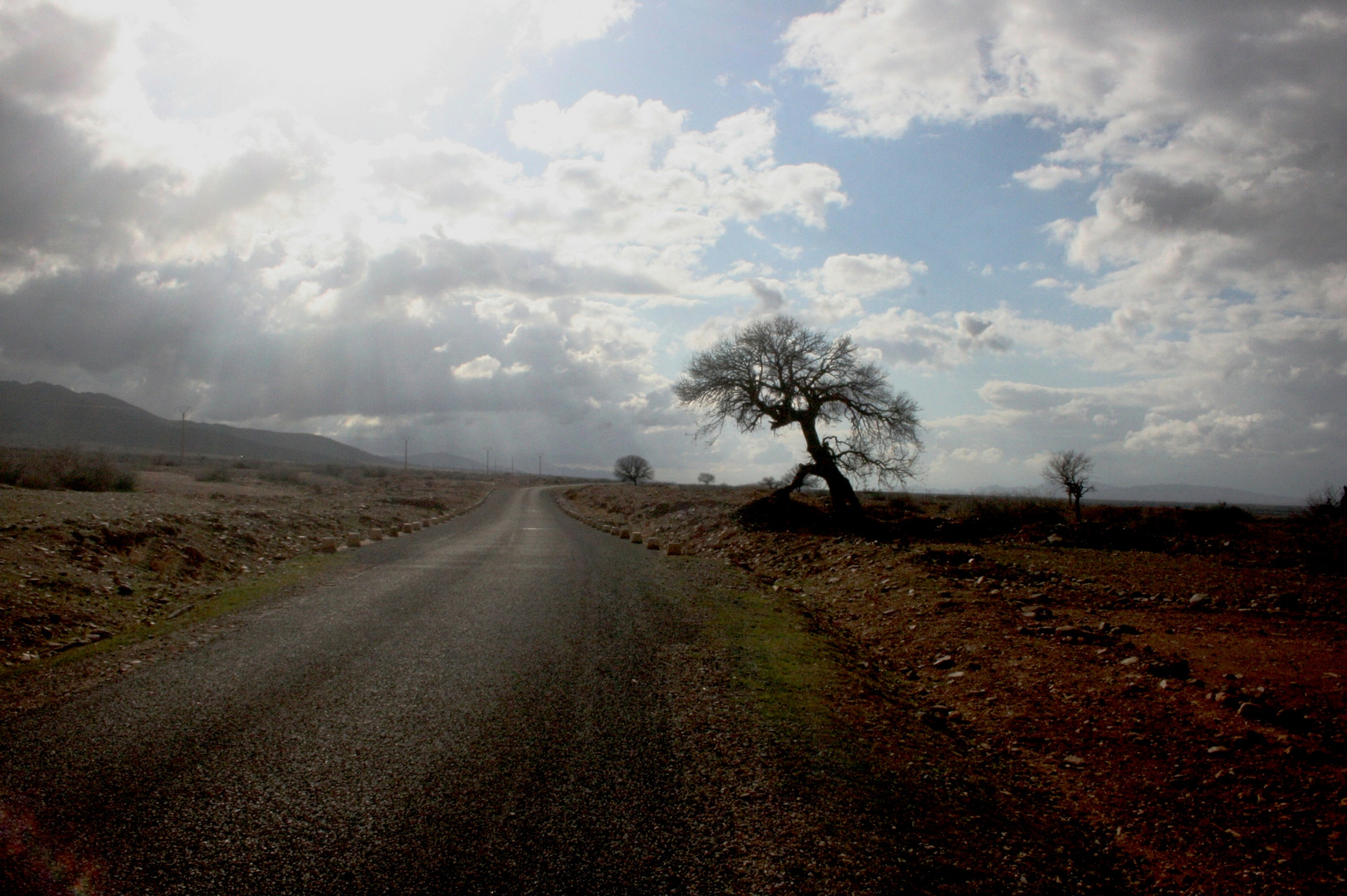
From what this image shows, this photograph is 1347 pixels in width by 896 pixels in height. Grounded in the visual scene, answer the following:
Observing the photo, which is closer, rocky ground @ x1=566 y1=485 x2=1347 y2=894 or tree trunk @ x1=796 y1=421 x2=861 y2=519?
rocky ground @ x1=566 y1=485 x2=1347 y2=894

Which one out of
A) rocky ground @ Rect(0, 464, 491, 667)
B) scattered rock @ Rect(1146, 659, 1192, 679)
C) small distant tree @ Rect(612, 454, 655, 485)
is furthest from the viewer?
small distant tree @ Rect(612, 454, 655, 485)

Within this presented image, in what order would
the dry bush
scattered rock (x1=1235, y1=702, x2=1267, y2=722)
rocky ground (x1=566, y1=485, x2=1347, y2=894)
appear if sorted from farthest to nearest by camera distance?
the dry bush
scattered rock (x1=1235, y1=702, x2=1267, y2=722)
rocky ground (x1=566, y1=485, x2=1347, y2=894)

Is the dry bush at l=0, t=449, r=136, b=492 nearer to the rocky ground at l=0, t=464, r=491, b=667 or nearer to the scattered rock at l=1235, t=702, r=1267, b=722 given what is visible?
the rocky ground at l=0, t=464, r=491, b=667

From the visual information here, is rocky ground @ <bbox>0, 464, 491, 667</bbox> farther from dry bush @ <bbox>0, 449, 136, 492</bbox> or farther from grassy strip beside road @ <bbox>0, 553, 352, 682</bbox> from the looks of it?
dry bush @ <bbox>0, 449, 136, 492</bbox>

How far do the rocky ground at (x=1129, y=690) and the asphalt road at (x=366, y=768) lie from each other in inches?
82.3

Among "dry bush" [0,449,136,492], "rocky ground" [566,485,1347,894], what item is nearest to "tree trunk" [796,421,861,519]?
"rocky ground" [566,485,1347,894]

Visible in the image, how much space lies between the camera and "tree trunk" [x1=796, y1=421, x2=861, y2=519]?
23016 mm

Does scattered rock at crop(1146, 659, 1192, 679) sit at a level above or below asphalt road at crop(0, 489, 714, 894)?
above

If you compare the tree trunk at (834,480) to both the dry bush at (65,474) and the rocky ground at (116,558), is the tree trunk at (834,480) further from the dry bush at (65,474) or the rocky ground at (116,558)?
the dry bush at (65,474)

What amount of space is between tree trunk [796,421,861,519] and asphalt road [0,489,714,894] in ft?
49.4

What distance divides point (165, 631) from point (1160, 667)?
11469 mm

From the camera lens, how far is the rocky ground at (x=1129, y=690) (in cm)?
451

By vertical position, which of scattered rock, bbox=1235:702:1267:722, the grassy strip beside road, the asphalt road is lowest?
the grassy strip beside road

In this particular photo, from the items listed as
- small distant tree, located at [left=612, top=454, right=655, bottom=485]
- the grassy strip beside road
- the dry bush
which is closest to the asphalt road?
the grassy strip beside road
